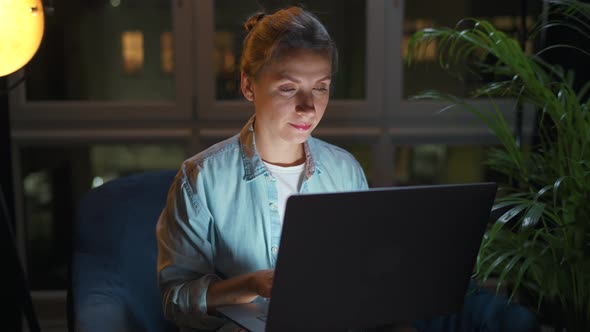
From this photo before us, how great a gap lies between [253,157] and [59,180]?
1.66 metres

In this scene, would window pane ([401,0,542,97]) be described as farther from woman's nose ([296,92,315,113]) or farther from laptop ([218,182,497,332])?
laptop ([218,182,497,332])

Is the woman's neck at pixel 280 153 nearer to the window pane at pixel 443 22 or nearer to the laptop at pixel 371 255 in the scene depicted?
the laptop at pixel 371 255

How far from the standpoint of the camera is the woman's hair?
1344 millimetres

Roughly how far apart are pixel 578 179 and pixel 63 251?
7.07 feet

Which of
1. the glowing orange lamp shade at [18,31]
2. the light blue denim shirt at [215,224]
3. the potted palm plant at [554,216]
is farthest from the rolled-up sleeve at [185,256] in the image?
the potted palm plant at [554,216]

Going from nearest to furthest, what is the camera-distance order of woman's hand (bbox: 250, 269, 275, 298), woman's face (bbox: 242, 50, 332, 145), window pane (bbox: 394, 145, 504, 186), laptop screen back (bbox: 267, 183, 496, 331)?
laptop screen back (bbox: 267, 183, 496, 331) → woman's hand (bbox: 250, 269, 275, 298) → woman's face (bbox: 242, 50, 332, 145) → window pane (bbox: 394, 145, 504, 186)

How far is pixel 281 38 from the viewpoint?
52.9 inches

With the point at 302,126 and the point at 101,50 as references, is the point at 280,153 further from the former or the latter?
the point at 101,50

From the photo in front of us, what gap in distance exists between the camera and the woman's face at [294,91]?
4.38 ft

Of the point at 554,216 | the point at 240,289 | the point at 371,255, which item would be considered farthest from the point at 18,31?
the point at 554,216

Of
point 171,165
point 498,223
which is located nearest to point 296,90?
point 498,223

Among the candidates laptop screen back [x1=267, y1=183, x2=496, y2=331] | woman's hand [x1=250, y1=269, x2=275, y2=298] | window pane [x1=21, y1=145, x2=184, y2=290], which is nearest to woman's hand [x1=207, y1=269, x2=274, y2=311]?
woman's hand [x1=250, y1=269, x2=275, y2=298]

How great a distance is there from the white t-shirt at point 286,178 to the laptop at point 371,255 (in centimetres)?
34

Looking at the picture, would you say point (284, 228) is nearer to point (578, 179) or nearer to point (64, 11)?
point (578, 179)
